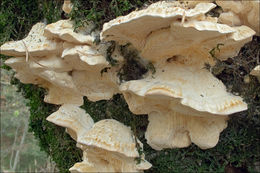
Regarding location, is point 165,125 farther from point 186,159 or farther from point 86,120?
point 86,120

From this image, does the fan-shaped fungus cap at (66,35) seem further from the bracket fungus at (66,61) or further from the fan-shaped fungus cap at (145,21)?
the fan-shaped fungus cap at (145,21)

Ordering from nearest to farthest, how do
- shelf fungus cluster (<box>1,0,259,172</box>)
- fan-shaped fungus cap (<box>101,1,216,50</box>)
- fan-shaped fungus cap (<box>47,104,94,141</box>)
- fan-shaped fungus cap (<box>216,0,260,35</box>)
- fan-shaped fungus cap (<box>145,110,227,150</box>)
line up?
fan-shaped fungus cap (<box>101,1,216,50</box>) → shelf fungus cluster (<box>1,0,259,172</box>) → fan-shaped fungus cap (<box>216,0,260,35</box>) → fan-shaped fungus cap (<box>145,110,227,150</box>) → fan-shaped fungus cap (<box>47,104,94,141</box>)

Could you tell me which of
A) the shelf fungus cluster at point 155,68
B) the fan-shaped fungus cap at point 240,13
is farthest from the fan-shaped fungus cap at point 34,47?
the fan-shaped fungus cap at point 240,13

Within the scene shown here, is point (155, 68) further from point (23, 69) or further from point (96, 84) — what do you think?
point (23, 69)

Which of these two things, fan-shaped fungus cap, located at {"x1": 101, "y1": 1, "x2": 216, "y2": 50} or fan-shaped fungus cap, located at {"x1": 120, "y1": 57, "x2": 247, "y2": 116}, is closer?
fan-shaped fungus cap, located at {"x1": 101, "y1": 1, "x2": 216, "y2": 50}

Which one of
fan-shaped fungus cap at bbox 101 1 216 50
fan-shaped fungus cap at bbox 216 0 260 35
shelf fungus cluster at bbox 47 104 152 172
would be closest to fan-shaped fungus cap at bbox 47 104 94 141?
shelf fungus cluster at bbox 47 104 152 172

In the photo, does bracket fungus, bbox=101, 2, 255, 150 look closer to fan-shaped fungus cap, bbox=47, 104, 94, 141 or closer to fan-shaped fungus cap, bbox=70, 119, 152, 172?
fan-shaped fungus cap, bbox=70, 119, 152, 172

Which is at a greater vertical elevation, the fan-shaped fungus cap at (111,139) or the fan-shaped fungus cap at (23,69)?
the fan-shaped fungus cap at (23,69)

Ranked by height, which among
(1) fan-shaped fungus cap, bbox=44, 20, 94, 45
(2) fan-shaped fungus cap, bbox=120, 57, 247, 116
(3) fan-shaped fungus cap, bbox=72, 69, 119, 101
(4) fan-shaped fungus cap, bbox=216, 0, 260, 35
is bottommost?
(3) fan-shaped fungus cap, bbox=72, 69, 119, 101
